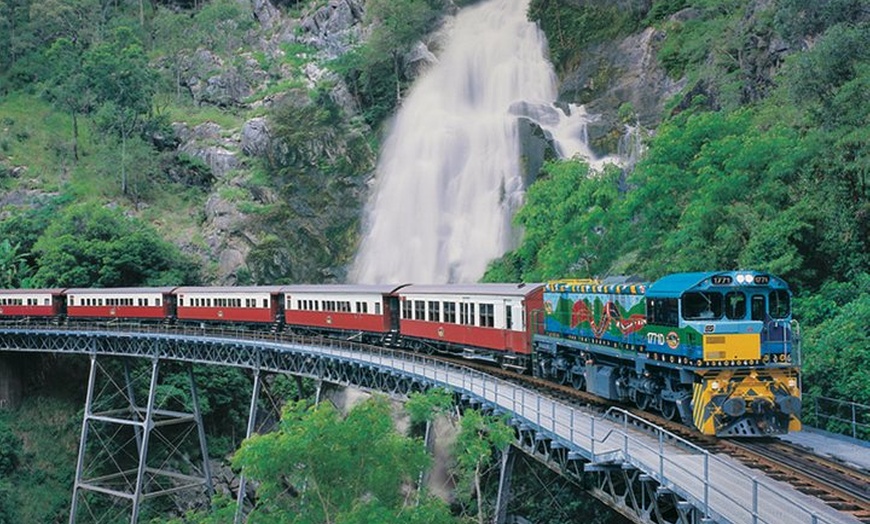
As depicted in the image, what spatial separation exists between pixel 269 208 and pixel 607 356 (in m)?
44.9

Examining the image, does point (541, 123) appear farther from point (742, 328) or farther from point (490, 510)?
point (742, 328)

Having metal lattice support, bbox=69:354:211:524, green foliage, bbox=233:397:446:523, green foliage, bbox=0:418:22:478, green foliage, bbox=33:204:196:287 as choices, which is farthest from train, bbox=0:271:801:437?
green foliage, bbox=33:204:196:287

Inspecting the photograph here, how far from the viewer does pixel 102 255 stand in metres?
55.8

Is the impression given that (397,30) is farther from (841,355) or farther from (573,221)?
(841,355)

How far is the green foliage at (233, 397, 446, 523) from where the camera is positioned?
1596 centimetres

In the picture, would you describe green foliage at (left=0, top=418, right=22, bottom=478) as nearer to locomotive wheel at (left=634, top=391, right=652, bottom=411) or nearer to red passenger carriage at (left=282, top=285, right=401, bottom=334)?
red passenger carriage at (left=282, top=285, right=401, bottom=334)

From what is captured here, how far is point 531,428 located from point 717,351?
168 inches

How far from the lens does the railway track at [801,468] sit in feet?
43.2

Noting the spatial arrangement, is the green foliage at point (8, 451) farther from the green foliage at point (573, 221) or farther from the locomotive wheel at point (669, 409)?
the locomotive wheel at point (669, 409)

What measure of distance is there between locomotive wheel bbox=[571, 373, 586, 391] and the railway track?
4649mm

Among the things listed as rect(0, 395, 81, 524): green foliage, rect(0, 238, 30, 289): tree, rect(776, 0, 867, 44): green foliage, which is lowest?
rect(0, 395, 81, 524): green foliage

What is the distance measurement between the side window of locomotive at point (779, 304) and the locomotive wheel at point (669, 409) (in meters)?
3.00

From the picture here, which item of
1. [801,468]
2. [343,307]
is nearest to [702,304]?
[801,468]

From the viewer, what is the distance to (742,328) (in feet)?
59.3
